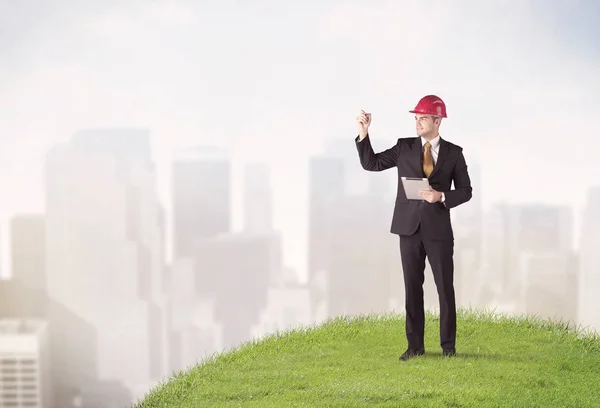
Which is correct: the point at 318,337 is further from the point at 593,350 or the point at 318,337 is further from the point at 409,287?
the point at 593,350

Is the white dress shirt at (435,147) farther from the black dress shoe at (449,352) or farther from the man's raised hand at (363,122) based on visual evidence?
the black dress shoe at (449,352)

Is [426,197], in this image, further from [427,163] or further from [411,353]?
[411,353]

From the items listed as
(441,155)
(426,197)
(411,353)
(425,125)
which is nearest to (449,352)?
(411,353)

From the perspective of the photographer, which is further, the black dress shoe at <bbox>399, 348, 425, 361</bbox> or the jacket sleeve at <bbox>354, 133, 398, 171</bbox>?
the black dress shoe at <bbox>399, 348, 425, 361</bbox>

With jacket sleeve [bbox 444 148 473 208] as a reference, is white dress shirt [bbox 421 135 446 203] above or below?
above

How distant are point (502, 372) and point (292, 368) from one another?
63.0 inches

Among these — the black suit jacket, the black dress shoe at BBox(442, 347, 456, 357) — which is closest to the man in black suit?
the black suit jacket

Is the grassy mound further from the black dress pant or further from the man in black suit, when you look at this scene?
the man in black suit

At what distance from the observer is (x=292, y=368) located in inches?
243

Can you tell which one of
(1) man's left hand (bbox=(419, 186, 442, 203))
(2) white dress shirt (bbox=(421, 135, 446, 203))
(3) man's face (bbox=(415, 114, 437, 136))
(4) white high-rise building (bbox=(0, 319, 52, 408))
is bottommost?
(4) white high-rise building (bbox=(0, 319, 52, 408))

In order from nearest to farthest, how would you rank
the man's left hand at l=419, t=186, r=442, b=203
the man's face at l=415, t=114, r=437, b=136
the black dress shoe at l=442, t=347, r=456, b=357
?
the man's left hand at l=419, t=186, r=442, b=203, the man's face at l=415, t=114, r=437, b=136, the black dress shoe at l=442, t=347, r=456, b=357

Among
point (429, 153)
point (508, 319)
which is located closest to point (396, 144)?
point (429, 153)

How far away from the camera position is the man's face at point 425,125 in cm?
577

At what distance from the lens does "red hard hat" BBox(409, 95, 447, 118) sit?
5.75 meters
